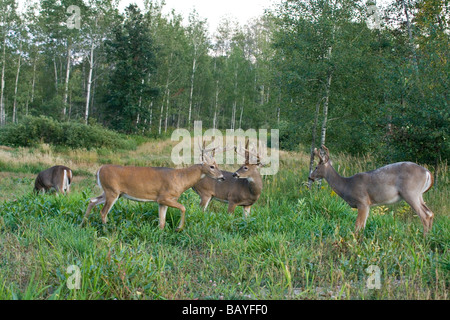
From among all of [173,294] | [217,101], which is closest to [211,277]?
[173,294]

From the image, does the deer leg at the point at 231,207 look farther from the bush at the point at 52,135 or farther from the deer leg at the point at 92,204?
the bush at the point at 52,135

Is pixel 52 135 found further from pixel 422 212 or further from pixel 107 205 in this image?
pixel 422 212

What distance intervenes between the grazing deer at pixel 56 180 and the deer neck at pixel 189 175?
16.3ft

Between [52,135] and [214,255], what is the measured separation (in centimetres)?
2441

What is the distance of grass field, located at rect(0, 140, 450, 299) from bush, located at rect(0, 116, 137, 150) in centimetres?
1950

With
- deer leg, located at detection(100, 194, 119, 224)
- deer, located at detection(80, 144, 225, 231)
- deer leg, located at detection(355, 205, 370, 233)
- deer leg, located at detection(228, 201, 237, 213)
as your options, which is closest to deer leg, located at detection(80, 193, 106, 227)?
deer, located at detection(80, 144, 225, 231)

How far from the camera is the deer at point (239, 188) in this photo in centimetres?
752

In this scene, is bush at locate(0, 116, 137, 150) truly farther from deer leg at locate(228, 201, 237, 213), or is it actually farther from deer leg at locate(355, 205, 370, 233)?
deer leg at locate(355, 205, 370, 233)

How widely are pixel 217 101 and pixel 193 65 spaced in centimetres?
652

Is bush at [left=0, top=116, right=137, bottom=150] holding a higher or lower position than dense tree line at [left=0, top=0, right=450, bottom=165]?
lower

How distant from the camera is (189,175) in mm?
6723

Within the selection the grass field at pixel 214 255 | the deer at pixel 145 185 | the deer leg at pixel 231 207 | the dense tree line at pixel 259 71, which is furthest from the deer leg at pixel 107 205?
the dense tree line at pixel 259 71

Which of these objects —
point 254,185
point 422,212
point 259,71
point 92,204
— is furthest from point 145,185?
point 259,71

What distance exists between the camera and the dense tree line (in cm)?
1062
